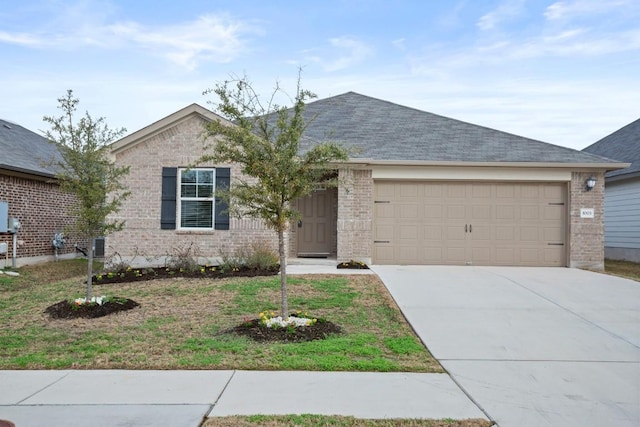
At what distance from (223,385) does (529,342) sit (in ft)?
13.4

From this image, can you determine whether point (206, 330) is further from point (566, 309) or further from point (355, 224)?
point (355, 224)

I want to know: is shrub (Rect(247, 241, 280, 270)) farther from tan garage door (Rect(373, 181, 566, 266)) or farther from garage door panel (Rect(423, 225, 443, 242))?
garage door panel (Rect(423, 225, 443, 242))

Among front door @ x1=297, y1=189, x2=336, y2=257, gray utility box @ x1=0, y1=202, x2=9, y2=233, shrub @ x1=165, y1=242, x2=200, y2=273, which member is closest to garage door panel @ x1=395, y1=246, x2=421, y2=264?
front door @ x1=297, y1=189, x2=336, y2=257

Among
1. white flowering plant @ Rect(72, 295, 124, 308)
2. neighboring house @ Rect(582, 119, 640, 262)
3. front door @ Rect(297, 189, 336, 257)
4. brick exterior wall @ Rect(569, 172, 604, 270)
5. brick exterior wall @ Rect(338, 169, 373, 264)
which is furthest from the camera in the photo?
neighboring house @ Rect(582, 119, 640, 262)

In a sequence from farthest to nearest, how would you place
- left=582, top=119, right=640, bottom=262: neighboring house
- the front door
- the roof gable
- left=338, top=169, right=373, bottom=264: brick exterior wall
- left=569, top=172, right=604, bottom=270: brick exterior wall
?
left=582, top=119, right=640, bottom=262: neighboring house
the front door
left=569, top=172, right=604, bottom=270: brick exterior wall
left=338, top=169, right=373, bottom=264: brick exterior wall
the roof gable

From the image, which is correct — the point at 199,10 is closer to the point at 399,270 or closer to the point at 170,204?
the point at 170,204

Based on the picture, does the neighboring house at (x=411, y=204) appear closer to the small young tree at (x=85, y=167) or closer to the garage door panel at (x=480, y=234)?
the garage door panel at (x=480, y=234)

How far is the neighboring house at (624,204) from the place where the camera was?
16.8m

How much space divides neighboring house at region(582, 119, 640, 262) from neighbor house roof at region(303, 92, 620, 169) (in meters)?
4.45

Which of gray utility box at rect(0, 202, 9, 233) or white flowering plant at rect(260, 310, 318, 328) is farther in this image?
gray utility box at rect(0, 202, 9, 233)

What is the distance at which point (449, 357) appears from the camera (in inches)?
240

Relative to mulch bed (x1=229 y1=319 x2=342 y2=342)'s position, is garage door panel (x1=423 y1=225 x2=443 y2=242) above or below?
above

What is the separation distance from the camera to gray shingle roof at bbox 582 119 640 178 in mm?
16891

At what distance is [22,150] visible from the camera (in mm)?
16391
